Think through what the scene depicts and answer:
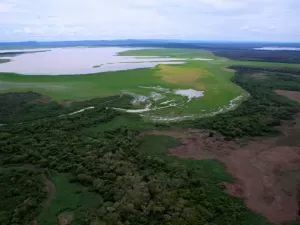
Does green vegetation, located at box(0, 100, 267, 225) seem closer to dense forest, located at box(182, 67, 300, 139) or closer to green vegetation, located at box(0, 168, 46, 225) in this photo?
green vegetation, located at box(0, 168, 46, 225)

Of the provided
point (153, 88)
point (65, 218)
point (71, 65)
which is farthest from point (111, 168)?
point (71, 65)

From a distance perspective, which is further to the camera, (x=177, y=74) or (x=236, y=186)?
(x=177, y=74)

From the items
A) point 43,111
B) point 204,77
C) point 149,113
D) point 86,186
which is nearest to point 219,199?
point 86,186

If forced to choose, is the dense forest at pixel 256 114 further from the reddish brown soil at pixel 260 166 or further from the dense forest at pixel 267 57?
the dense forest at pixel 267 57

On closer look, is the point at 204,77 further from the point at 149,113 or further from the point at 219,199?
the point at 219,199

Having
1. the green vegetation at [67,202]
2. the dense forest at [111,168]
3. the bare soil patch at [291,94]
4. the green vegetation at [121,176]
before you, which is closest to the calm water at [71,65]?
the dense forest at [111,168]

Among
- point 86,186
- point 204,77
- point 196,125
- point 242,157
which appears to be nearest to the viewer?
point 86,186
